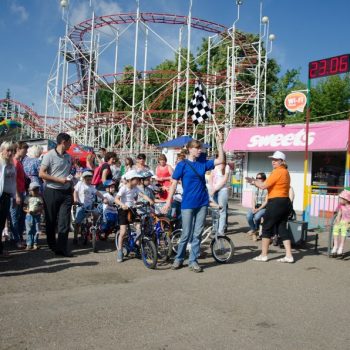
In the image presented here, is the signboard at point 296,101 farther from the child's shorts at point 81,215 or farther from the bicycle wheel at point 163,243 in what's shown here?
the bicycle wheel at point 163,243

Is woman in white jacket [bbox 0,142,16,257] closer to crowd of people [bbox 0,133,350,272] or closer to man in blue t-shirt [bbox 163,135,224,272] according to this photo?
crowd of people [bbox 0,133,350,272]

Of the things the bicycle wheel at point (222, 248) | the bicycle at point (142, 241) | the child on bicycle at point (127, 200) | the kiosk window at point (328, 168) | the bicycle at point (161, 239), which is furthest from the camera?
the kiosk window at point (328, 168)

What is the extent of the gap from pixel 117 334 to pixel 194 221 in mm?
3000

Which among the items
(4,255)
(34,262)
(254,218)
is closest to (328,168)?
(254,218)

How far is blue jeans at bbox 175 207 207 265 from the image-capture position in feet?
21.7

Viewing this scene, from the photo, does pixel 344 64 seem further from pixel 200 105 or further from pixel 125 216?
pixel 125 216

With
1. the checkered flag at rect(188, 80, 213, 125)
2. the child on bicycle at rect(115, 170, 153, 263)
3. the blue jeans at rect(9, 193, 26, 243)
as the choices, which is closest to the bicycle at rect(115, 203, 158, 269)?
the child on bicycle at rect(115, 170, 153, 263)

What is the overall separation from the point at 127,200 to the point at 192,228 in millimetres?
1344

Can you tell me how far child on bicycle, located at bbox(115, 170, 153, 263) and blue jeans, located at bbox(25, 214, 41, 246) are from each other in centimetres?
182

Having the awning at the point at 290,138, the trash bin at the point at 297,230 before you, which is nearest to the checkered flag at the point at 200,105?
the trash bin at the point at 297,230

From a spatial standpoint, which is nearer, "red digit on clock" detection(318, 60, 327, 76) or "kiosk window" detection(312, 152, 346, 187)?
"red digit on clock" detection(318, 60, 327, 76)

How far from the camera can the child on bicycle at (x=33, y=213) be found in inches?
303

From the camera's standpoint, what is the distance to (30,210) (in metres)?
7.64

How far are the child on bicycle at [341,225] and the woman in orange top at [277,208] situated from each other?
50.0 inches
